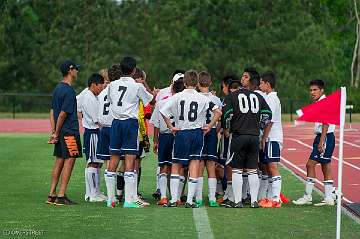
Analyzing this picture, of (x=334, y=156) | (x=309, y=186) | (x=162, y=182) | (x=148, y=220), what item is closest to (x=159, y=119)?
(x=162, y=182)

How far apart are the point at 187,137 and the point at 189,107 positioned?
438 mm

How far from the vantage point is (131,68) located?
15672 millimetres

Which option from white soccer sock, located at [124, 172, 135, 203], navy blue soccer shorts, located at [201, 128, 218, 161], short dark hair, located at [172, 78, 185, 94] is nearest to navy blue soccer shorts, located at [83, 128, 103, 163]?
white soccer sock, located at [124, 172, 135, 203]

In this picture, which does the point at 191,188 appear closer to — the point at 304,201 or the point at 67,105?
the point at 304,201

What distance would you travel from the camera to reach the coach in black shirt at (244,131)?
1568 centimetres

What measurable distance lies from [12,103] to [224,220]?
46.3m

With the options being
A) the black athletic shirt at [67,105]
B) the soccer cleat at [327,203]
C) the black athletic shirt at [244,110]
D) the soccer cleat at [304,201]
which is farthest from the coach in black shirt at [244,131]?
the black athletic shirt at [67,105]

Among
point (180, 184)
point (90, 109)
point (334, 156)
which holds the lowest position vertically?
point (334, 156)

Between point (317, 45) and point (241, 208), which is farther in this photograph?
point (317, 45)

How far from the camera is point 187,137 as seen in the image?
51.7 feet

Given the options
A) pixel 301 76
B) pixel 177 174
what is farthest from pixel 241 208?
pixel 301 76

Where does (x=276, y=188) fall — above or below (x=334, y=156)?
above

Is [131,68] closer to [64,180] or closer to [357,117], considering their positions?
[64,180]

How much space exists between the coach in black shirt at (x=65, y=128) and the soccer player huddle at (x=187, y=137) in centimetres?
2
